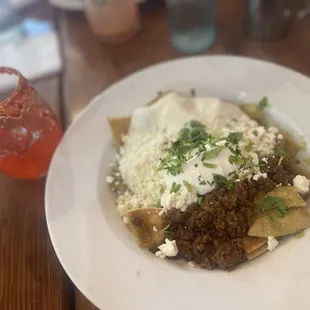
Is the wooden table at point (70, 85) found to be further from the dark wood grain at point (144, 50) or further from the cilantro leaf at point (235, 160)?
the cilantro leaf at point (235, 160)

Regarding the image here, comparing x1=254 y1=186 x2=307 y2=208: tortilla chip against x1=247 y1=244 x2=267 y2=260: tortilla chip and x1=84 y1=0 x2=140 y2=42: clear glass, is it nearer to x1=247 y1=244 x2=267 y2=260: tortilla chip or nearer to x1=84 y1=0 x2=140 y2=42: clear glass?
x1=247 y1=244 x2=267 y2=260: tortilla chip

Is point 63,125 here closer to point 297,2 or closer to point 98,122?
point 98,122

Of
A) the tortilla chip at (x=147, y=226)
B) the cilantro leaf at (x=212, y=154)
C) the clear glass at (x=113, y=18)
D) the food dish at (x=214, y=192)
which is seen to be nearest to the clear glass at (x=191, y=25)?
the clear glass at (x=113, y=18)

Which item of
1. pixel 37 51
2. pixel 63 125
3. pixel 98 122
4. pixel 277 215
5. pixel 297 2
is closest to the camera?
pixel 277 215

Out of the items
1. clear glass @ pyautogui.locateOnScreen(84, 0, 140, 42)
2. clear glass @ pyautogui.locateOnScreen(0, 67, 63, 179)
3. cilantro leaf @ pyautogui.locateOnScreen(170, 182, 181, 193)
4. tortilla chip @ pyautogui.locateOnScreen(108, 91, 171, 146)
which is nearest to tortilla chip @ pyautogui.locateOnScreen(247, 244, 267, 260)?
cilantro leaf @ pyautogui.locateOnScreen(170, 182, 181, 193)

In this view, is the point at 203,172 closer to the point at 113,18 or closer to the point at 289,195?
the point at 289,195

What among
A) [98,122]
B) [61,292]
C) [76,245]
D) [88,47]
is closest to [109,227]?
[76,245]
